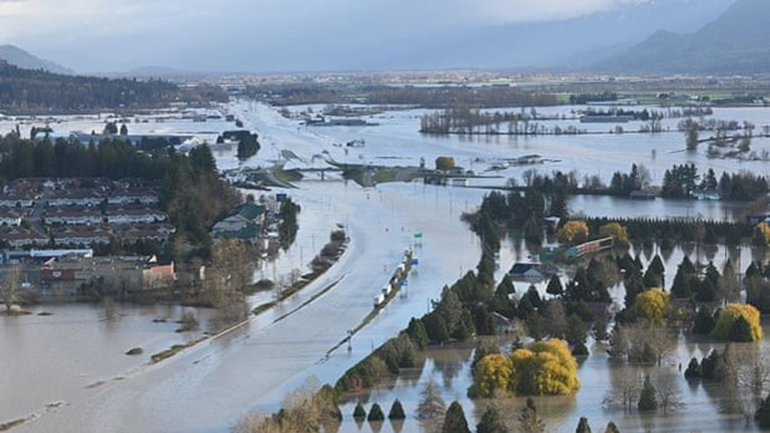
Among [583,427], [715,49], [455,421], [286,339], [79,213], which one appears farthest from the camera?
[715,49]

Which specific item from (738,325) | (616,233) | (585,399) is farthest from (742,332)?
(616,233)

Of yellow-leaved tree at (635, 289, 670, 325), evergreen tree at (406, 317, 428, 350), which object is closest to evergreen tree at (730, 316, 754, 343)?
yellow-leaved tree at (635, 289, 670, 325)

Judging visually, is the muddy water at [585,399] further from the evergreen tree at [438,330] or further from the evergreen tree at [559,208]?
the evergreen tree at [559,208]

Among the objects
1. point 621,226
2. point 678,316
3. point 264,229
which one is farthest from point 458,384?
point 264,229

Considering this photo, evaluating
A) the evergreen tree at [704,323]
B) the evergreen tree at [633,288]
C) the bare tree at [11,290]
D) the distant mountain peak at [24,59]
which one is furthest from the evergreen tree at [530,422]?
the distant mountain peak at [24,59]

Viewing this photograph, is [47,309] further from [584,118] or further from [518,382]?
[584,118]

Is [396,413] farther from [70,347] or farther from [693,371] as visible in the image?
[70,347]
